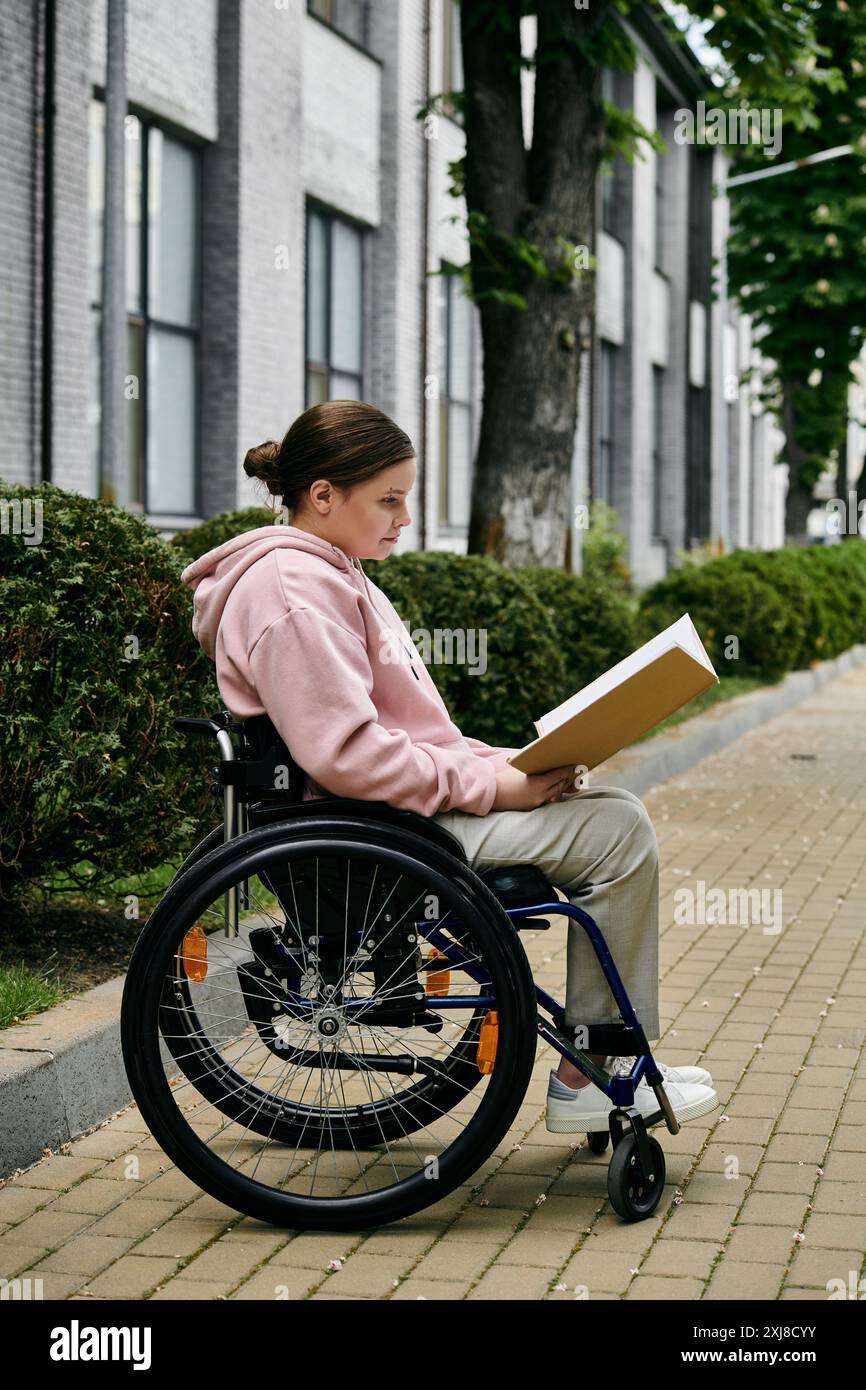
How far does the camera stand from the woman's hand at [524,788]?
12.5 feet

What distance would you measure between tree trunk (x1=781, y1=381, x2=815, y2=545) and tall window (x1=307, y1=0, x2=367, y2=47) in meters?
13.0

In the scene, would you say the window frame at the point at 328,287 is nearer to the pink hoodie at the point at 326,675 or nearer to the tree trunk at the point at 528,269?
the tree trunk at the point at 528,269

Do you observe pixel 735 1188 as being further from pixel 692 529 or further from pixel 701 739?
pixel 692 529

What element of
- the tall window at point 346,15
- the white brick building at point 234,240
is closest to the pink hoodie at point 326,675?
the white brick building at point 234,240

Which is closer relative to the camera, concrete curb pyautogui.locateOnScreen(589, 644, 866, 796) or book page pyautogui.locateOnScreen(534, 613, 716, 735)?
book page pyautogui.locateOnScreen(534, 613, 716, 735)

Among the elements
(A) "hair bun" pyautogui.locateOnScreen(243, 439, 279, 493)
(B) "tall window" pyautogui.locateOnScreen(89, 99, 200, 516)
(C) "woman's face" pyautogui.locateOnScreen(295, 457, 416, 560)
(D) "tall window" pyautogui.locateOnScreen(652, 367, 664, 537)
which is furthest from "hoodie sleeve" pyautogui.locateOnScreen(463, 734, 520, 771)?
(D) "tall window" pyautogui.locateOnScreen(652, 367, 664, 537)

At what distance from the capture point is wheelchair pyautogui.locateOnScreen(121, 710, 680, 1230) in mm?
3645

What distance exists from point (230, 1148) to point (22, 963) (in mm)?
1255

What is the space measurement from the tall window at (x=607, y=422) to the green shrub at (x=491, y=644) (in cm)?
1980

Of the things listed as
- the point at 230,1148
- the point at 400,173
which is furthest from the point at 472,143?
the point at 230,1148

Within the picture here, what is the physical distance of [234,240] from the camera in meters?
14.4

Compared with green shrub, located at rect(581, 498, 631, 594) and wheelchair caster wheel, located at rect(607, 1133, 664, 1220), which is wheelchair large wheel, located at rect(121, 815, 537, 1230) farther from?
green shrub, located at rect(581, 498, 631, 594)

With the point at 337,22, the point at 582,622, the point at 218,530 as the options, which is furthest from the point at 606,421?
the point at 218,530

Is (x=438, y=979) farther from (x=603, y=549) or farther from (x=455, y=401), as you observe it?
(x=603, y=549)
